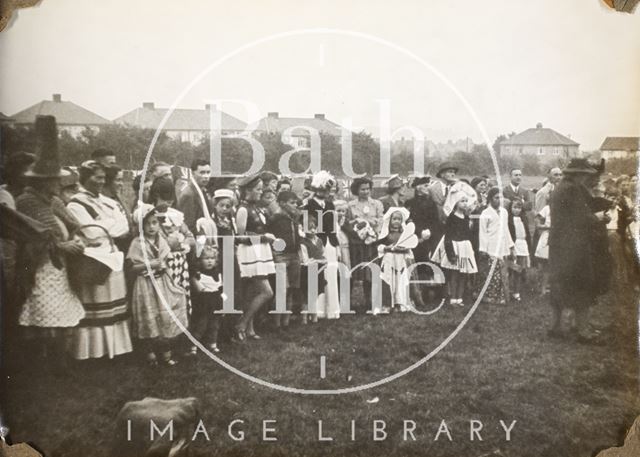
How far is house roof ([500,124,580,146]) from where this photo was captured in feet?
9.40

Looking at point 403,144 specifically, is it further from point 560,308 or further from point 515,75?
point 560,308

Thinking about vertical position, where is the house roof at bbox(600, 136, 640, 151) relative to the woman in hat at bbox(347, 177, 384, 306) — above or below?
above

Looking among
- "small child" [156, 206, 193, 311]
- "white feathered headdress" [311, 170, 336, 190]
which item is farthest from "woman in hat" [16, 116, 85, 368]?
"white feathered headdress" [311, 170, 336, 190]

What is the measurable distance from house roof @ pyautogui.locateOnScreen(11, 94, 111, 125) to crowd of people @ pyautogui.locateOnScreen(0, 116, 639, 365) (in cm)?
6

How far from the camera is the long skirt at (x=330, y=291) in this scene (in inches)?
113

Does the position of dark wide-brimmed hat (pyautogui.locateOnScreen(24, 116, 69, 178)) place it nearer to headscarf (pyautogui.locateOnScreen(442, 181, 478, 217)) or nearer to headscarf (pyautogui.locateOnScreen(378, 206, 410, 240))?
headscarf (pyautogui.locateOnScreen(378, 206, 410, 240))

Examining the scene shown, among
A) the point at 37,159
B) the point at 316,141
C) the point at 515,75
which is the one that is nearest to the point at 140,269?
the point at 37,159

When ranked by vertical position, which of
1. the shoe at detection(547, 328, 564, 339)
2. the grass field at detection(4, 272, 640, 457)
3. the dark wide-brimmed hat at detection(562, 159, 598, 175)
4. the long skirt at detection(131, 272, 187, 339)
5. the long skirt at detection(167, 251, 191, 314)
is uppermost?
the dark wide-brimmed hat at detection(562, 159, 598, 175)

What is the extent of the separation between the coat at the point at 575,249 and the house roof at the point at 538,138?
0.21 metres

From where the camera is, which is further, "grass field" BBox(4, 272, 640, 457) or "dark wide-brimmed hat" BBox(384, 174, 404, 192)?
"dark wide-brimmed hat" BBox(384, 174, 404, 192)

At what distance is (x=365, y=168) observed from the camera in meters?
2.88

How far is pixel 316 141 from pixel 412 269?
2.82 feet

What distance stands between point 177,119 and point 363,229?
1.15 m

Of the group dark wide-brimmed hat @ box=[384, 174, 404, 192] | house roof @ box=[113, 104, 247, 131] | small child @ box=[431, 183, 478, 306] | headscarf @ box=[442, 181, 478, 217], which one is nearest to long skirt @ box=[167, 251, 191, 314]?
house roof @ box=[113, 104, 247, 131]
